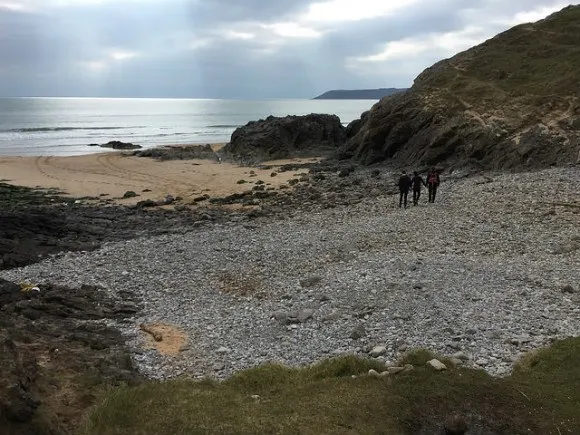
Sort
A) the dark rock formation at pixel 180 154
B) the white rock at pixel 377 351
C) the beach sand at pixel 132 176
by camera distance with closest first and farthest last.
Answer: the white rock at pixel 377 351
the beach sand at pixel 132 176
the dark rock formation at pixel 180 154

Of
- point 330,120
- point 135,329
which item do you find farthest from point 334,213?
point 330,120

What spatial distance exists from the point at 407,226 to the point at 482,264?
20.4 feet

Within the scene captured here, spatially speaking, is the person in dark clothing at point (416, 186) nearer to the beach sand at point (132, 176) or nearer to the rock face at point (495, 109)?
the rock face at point (495, 109)

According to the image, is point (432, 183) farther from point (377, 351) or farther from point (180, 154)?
point (180, 154)

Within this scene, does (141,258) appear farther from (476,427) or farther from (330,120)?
(330,120)

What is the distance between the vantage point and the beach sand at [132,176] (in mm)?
Answer: 44156

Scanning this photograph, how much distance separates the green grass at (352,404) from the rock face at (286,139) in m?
56.4

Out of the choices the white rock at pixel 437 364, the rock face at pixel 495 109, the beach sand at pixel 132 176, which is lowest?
the beach sand at pixel 132 176

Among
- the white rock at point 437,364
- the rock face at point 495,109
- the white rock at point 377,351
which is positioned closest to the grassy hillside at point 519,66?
the rock face at point 495,109

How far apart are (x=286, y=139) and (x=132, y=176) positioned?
23.3 m

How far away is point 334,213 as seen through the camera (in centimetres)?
3138

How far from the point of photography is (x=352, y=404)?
9.16 meters

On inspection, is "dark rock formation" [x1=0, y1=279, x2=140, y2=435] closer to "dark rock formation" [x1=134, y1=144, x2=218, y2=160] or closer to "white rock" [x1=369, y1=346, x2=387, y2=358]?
"white rock" [x1=369, y1=346, x2=387, y2=358]

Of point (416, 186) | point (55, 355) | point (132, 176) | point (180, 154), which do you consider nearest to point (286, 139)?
point (180, 154)
